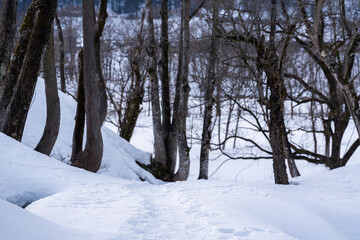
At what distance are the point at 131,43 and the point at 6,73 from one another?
17.3 m

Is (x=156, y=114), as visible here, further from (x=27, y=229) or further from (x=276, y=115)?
(x=27, y=229)

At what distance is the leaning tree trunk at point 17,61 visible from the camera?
6.64 meters

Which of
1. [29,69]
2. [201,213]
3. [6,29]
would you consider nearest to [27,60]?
[29,69]

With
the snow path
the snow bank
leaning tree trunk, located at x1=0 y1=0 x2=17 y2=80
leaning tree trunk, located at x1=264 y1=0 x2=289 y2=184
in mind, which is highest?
leaning tree trunk, located at x1=0 y1=0 x2=17 y2=80

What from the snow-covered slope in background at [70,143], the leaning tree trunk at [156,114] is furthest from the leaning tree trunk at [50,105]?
the leaning tree trunk at [156,114]

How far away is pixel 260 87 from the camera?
259 inches

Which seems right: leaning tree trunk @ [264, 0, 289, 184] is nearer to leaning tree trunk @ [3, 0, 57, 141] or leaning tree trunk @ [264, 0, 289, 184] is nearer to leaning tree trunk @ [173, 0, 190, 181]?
leaning tree trunk @ [173, 0, 190, 181]

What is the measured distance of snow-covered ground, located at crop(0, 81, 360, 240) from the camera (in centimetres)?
281

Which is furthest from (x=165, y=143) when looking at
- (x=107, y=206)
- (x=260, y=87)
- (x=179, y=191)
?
(x=107, y=206)

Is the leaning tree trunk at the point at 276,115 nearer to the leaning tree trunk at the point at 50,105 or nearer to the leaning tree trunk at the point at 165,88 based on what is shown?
the leaning tree trunk at the point at 165,88

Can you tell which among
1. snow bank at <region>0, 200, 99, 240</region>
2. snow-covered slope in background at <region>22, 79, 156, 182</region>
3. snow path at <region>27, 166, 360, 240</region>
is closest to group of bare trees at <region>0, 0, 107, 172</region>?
snow-covered slope in background at <region>22, 79, 156, 182</region>

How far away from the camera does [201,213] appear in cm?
368

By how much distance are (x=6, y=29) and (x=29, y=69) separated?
104 cm

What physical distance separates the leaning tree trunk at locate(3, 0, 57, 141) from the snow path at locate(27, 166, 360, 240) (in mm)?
2789
